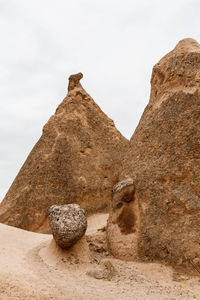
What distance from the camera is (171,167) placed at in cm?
704

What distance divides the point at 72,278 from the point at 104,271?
0.62 m

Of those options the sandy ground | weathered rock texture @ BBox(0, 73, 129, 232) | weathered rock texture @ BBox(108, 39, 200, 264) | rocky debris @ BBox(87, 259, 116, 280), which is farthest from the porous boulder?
weathered rock texture @ BBox(0, 73, 129, 232)

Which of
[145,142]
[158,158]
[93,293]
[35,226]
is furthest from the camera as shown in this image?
[35,226]

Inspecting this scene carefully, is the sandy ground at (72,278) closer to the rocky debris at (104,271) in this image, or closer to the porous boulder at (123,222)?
the rocky debris at (104,271)

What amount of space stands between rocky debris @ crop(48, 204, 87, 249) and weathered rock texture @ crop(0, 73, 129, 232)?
4.55 meters

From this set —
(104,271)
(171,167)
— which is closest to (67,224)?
(104,271)

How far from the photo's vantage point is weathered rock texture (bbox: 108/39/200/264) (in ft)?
21.1

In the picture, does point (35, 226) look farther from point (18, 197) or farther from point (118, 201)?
point (118, 201)

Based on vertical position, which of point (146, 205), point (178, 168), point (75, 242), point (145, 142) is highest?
point (145, 142)

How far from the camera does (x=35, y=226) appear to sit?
1135cm

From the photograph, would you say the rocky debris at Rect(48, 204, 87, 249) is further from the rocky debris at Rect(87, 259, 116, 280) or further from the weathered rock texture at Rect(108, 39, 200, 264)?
the weathered rock texture at Rect(108, 39, 200, 264)

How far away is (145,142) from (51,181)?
16.4 feet

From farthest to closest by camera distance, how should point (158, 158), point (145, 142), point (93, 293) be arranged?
point (145, 142), point (158, 158), point (93, 293)

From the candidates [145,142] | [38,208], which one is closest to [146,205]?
[145,142]
